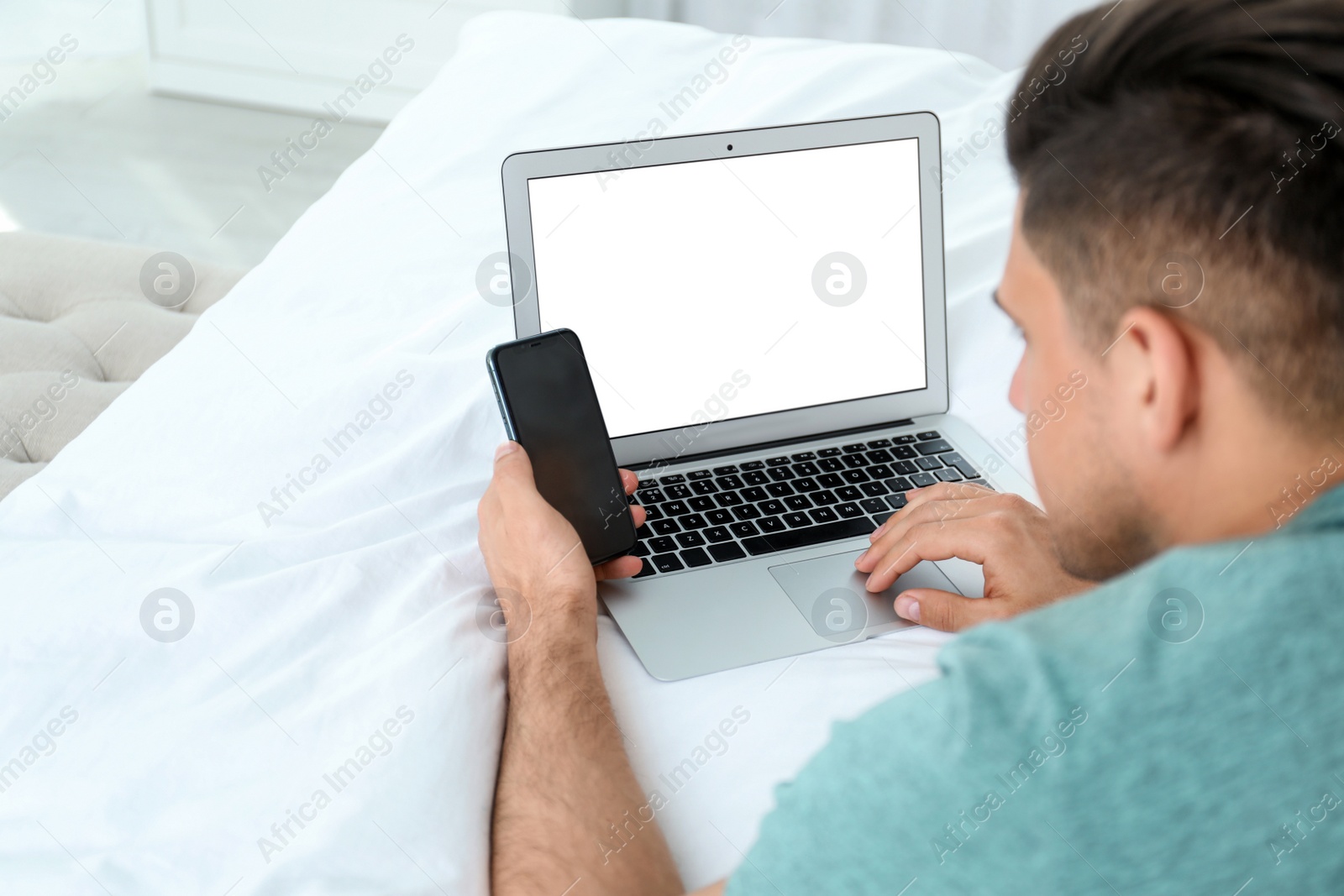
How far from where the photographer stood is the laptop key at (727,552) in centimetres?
93

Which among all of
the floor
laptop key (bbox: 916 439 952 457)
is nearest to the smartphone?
laptop key (bbox: 916 439 952 457)

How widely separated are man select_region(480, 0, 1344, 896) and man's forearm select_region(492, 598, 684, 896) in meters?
0.01

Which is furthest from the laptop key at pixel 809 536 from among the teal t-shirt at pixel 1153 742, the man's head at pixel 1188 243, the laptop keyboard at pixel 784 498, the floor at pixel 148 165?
the floor at pixel 148 165

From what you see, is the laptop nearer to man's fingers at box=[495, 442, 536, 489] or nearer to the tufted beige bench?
man's fingers at box=[495, 442, 536, 489]

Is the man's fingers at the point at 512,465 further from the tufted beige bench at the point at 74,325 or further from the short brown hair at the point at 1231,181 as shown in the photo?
the tufted beige bench at the point at 74,325

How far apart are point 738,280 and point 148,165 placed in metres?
2.78

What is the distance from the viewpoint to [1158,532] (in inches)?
22.4

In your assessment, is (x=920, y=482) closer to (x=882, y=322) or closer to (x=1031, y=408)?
(x=882, y=322)

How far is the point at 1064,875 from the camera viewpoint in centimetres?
44

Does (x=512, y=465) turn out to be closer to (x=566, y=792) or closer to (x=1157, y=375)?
(x=566, y=792)

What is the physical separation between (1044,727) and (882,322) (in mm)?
743

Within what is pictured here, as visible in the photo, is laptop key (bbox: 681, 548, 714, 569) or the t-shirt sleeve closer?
the t-shirt sleeve

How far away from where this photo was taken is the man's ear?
20.0 inches

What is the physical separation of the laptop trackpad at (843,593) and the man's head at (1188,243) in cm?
29
